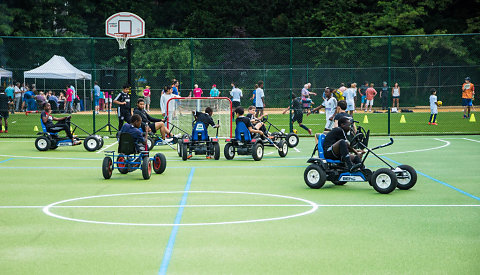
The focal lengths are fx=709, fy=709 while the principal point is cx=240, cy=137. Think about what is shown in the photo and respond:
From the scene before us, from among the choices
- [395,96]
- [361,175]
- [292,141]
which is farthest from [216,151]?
[395,96]

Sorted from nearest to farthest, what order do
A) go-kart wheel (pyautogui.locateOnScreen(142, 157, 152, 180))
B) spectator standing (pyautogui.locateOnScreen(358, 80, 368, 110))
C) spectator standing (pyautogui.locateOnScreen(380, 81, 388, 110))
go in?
go-kart wheel (pyautogui.locateOnScreen(142, 157, 152, 180)) < spectator standing (pyautogui.locateOnScreen(380, 81, 388, 110)) < spectator standing (pyautogui.locateOnScreen(358, 80, 368, 110))

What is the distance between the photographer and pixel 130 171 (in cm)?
1555

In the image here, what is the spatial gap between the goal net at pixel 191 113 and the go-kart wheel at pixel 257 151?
4.60 metres

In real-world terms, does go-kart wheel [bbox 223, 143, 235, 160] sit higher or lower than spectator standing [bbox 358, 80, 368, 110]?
lower

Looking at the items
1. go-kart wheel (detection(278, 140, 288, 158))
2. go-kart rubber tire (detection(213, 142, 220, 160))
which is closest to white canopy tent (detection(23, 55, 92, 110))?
go-kart rubber tire (detection(213, 142, 220, 160))

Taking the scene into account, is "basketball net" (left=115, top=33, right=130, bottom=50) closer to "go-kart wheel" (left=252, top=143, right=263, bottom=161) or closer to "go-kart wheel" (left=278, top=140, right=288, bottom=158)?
"go-kart wheel" (left=278, top=140, right=288, bottom=158)

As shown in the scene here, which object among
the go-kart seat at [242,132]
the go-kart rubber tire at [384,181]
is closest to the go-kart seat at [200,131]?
the go-kart seat at [242,132]

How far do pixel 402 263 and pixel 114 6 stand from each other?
54621 mm

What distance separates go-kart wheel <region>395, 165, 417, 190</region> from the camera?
43.8 ft

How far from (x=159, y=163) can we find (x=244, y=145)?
3.81m

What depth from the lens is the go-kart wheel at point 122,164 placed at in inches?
605

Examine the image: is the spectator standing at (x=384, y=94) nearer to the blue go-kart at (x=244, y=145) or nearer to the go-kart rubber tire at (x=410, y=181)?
the blue go-kart at (x=244, y=145)

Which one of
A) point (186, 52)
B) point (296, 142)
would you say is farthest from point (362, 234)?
point (186, 52)

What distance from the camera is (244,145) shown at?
19.2 meters
